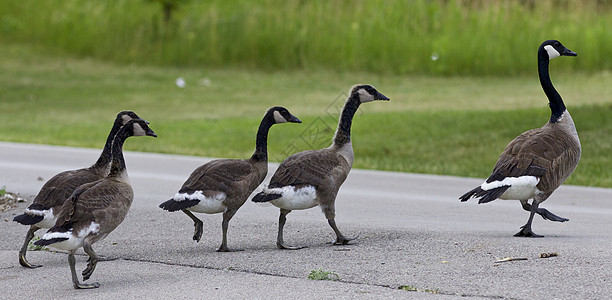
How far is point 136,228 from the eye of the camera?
30.0 ft

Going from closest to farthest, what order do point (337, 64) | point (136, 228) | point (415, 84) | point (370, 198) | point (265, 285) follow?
point (265, 285), point (136, 228), point (370, 198), point (415, 84), point (337, 64)

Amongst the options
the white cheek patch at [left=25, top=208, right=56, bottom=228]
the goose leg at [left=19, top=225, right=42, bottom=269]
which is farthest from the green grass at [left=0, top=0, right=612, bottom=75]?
the white cheek patch at [left=25, top=208, right=56, bottom=228]

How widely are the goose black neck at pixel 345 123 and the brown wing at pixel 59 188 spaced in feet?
7.71

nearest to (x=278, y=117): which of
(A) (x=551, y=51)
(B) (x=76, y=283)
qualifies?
(B) (x=76, y=283)

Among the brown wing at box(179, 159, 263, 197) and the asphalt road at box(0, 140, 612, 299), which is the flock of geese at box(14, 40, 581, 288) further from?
the asphalt road at box(0, 140, 612, 299)

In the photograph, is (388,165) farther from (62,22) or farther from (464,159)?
(62,22)

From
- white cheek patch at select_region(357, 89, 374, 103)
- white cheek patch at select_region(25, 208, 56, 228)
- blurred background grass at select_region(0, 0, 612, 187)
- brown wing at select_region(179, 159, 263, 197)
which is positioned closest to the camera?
white cheek patch at select_region(25, 208, 56, 228)

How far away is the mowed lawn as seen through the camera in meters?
16.5

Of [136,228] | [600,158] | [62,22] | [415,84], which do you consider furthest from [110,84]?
[136,228]

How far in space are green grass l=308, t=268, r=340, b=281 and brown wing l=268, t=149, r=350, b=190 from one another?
3.26ft

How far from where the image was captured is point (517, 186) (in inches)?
308

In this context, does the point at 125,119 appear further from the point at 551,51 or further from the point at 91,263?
the point at 551,51

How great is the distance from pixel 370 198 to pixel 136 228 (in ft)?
12.4

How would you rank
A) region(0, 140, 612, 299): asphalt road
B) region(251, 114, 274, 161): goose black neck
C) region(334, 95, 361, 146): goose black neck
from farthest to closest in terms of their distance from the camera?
region(334, 95, 361, 146): goose black neck, region(251, 114, 274, 161): goose black neck, region(0, 140, 612, 299): asphalt road
